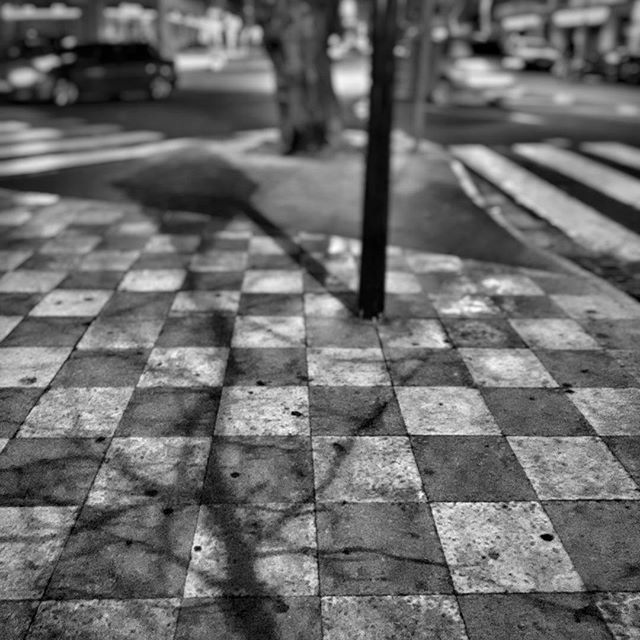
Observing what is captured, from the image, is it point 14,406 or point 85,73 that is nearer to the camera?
point 14,406

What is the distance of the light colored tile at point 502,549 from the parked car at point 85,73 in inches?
738

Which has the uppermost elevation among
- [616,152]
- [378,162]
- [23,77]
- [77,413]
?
[378,162]

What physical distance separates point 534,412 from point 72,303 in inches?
132

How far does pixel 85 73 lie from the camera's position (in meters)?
19.4

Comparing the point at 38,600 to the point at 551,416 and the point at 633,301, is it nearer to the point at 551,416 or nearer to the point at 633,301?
the point at 551,416

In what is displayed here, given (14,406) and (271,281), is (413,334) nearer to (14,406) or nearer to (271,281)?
(271,281)

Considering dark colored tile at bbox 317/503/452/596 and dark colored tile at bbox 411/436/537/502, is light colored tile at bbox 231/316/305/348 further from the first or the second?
dark colored tile at bbox 317/503/452/596

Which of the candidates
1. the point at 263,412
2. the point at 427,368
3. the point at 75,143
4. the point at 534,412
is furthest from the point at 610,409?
the point at 75,143

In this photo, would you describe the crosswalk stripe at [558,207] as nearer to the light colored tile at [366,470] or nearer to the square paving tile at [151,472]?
the light colored tile at [366,470]

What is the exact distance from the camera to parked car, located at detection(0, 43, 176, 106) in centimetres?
1905

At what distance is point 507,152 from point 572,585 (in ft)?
34.6

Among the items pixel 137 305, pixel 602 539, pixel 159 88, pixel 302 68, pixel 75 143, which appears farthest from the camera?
pixel 159 88

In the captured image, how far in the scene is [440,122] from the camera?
16266 mm

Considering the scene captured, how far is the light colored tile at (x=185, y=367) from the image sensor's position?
165 inches
